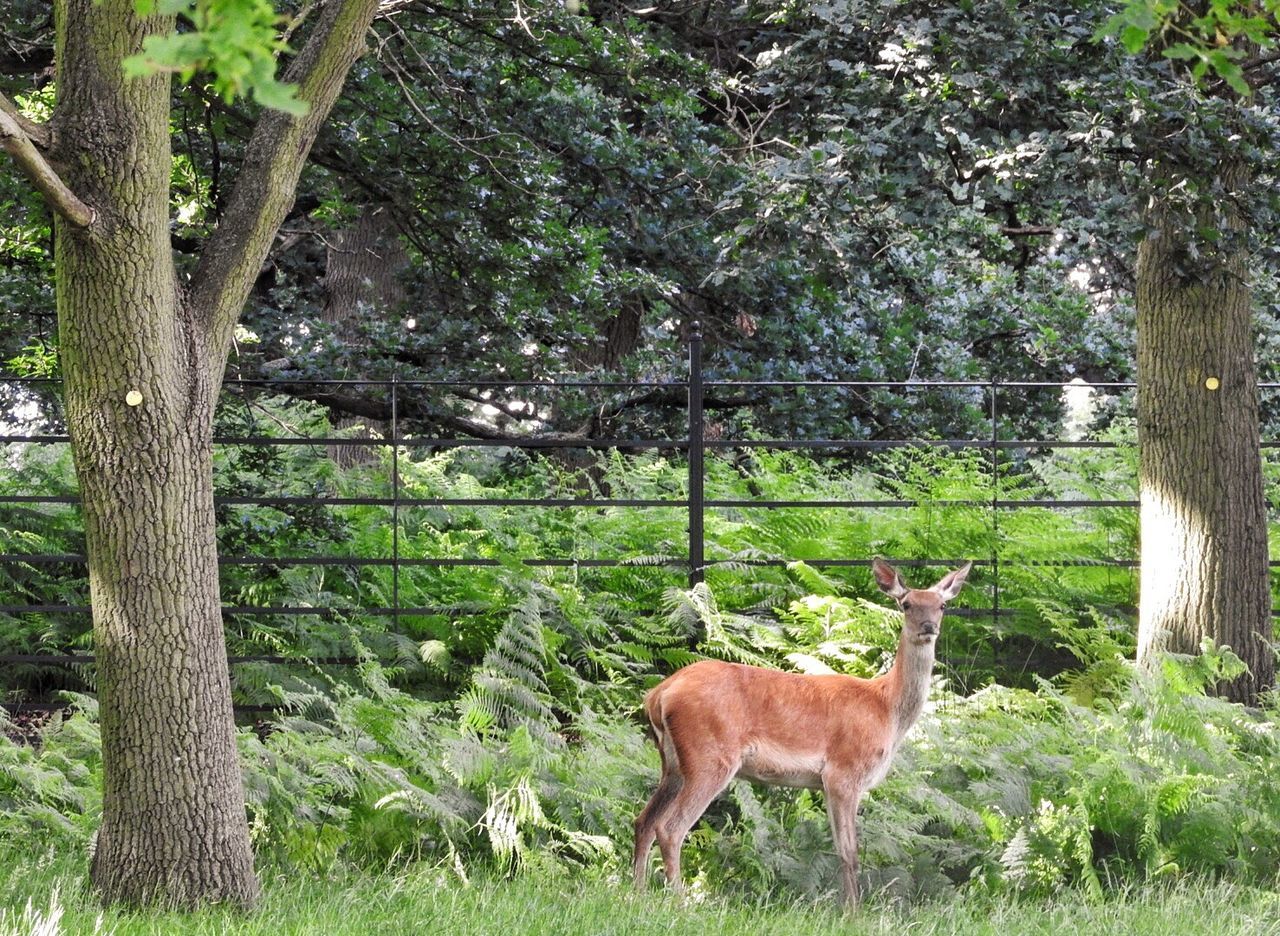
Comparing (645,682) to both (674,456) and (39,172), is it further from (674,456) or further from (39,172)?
(674,456)

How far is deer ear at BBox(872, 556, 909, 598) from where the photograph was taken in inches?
223

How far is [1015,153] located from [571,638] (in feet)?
12.7

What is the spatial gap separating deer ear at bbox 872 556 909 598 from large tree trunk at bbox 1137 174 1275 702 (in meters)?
2.75

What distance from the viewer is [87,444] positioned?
4914 millimetres

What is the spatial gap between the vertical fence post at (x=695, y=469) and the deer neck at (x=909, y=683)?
365 centimetres

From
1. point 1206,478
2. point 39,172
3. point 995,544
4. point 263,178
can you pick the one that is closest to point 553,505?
point 995,544

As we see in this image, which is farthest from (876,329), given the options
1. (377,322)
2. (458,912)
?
(458,912)

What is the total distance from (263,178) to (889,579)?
9.30 feet

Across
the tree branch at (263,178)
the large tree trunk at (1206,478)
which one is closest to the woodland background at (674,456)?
the large tree trunk at (1206,478)

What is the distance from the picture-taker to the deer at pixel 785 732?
555 cm

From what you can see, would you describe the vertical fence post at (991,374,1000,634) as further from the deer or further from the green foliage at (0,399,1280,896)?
the deer

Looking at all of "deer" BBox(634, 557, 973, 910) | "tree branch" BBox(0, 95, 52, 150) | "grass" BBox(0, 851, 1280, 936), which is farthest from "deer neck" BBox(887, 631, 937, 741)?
"tree branch" BBox(0, 95, 52, 150)

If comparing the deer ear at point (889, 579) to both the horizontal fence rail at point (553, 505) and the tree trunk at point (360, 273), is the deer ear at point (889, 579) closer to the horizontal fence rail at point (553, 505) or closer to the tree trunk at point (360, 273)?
the horizontal fence rail at point (553, 505)

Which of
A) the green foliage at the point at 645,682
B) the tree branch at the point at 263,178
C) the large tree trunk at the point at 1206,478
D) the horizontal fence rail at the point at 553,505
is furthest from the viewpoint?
the horizontal fence rail at the point at 553,505
